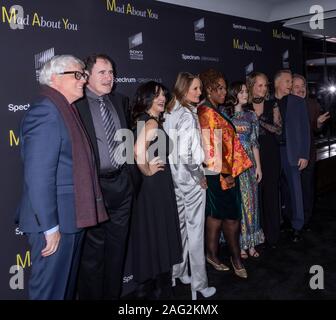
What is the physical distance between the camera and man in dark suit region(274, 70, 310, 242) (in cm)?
346

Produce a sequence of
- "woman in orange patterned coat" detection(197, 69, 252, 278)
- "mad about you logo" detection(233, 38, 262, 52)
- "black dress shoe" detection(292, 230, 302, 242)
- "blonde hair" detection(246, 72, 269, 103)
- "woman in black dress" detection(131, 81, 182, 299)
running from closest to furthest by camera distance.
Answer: "woman in black dress" detection(131, 81, 182, 299) → "woman in orange patterned coat" detection(197, 69, 252, 278) → "blonde hair" detection(246, 72, 269, 103) → "black dress shoe" detection(292, 230, 302, 242) → "mad about you logo" detection(233, 38, 262, 52)

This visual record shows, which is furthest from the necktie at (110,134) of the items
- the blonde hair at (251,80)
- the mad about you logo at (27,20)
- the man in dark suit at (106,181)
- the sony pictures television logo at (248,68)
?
the sony pictures television logo at (248,68)

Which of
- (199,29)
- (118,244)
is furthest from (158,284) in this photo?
(199,29)

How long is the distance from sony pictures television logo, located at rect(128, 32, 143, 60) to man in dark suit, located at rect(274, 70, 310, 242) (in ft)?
5.04

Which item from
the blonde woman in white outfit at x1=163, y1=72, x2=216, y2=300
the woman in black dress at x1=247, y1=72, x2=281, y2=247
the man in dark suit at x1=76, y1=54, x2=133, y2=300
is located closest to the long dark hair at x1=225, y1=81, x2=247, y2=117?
the woman in black dress at x1=247, y1=72, x2=281, y2=247

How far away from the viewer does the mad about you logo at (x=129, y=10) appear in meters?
2.69

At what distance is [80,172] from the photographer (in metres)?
1.79

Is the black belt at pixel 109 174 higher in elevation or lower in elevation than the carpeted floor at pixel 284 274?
higher

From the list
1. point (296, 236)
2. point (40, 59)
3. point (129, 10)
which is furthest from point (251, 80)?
point (40, 59)

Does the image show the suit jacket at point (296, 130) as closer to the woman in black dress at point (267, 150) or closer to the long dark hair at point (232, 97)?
the woman in black dress at point (267, 150)

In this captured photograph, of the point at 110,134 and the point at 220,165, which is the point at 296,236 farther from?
the point at 110,134

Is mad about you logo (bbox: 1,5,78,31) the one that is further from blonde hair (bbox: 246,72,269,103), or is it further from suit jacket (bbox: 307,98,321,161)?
suit jacket (bbox: 307,98,321,161)

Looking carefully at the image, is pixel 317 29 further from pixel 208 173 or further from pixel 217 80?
pixel 208 173
